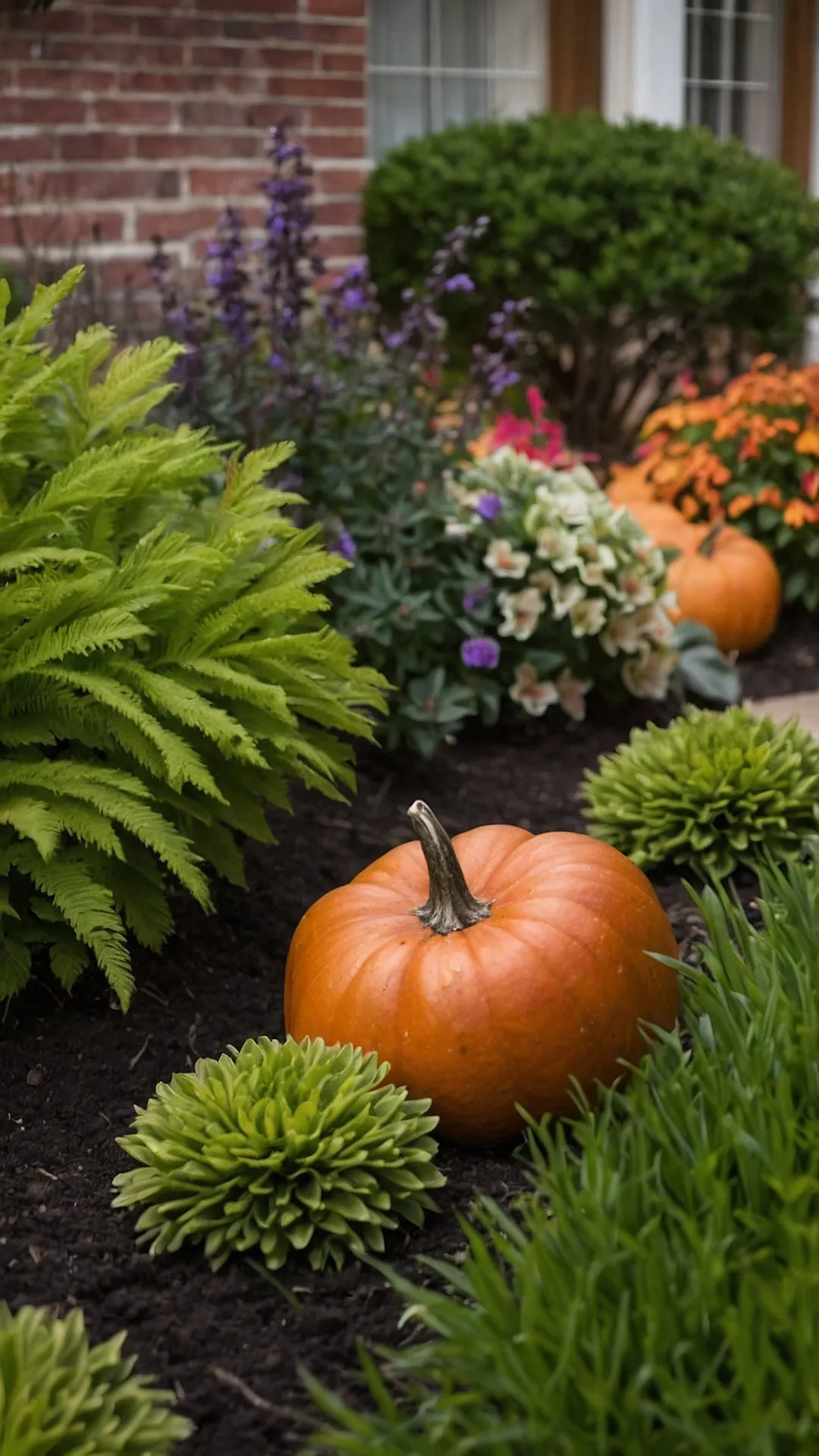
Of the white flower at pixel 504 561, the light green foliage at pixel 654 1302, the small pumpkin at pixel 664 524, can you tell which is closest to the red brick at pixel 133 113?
the small pumpkin at pixel 664 524

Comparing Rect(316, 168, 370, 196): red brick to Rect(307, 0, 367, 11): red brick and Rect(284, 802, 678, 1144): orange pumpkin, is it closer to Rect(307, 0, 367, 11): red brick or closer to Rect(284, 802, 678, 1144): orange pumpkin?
Rect(307, 0, 367, 11): red brick

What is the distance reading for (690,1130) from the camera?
5.33 feet

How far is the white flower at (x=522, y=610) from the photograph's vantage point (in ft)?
12.7

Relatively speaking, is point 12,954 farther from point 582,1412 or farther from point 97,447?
point 582,1412

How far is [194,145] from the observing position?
5801 millimetres

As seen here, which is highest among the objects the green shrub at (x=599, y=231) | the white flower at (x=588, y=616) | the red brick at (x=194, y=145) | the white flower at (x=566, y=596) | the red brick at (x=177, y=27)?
the red brick at (x=177, y=27)

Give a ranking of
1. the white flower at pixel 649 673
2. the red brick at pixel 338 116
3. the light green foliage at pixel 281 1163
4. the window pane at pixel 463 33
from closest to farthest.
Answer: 1. the light green foliage at pixel 281 1163
2. the white flower at pixel 649 673
3. the red brick at pixel 338 116
4. the window pane at pixel 463 33

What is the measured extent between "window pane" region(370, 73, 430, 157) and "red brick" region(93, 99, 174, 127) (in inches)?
55.8

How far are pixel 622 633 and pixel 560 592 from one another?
229 mm

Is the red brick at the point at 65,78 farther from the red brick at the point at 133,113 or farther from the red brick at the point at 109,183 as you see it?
the red brick at the point at 109,183

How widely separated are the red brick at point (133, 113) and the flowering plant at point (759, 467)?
7.60 ft

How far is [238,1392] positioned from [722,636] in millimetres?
3677

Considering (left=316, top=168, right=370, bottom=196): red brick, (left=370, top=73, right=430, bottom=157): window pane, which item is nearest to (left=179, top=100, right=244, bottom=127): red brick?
(left=316, top=168, right=370, bottom=196): red brick

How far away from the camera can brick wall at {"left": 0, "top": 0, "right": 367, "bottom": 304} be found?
5.39 meters
